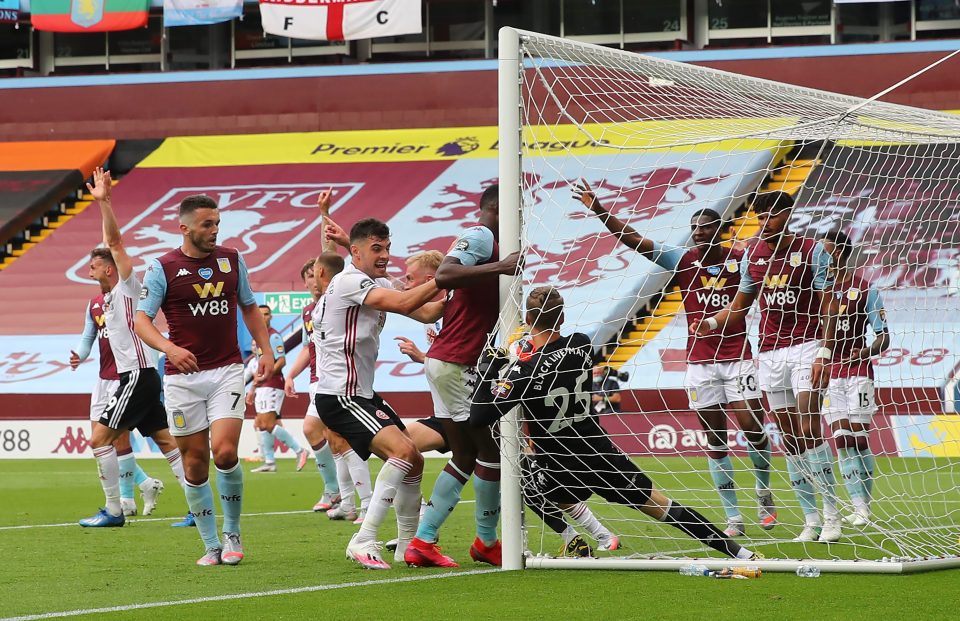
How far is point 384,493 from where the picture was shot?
7672mm

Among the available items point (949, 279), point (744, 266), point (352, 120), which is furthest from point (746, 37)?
point (744, 266)

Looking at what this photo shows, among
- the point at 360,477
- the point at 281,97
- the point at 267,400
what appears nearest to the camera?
the point at 360,477

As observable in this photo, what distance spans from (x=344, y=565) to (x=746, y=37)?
914 inches

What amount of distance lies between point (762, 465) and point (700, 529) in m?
2.57

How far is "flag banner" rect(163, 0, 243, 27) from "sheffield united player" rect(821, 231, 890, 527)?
21587 mm

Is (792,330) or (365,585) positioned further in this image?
(792,330)

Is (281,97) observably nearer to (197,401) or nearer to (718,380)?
(718,380)

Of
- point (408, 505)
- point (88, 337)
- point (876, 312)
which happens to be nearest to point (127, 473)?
point (88, 337)

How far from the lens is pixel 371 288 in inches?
304

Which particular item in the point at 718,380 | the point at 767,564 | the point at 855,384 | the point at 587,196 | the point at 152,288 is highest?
the point at 587,196

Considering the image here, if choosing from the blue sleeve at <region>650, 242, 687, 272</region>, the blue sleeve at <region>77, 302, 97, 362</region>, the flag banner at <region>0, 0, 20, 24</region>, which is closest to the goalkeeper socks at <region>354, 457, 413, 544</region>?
the blue sleeve at <region>650, 242, 687, 272</region>

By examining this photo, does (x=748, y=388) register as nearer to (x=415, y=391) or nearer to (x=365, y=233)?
(x=365, y=233)

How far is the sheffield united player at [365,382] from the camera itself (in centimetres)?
767

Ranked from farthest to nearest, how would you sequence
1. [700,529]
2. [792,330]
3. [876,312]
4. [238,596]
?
[876,312] < [792,330] < [700,529] < [238,596]
